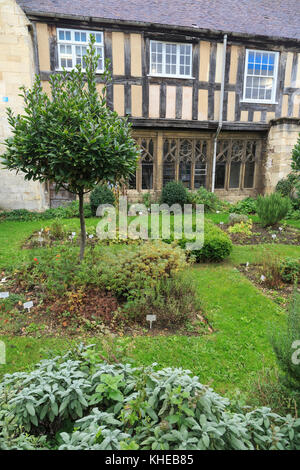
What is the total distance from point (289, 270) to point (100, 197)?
6.86 meters

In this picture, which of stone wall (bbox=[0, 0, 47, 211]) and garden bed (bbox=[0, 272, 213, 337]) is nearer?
garden bed (bbox=[0, 272, 213, 337])

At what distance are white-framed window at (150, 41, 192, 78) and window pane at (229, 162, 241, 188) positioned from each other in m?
4.23

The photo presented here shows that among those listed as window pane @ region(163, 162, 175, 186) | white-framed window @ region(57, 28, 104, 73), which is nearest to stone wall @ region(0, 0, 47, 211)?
white-framed window @ region(57, 28, 104, 73)

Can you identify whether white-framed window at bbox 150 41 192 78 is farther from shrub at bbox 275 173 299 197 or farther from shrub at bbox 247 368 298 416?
shrub at bbox 247 368 298 416

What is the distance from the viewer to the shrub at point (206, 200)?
38.0 feet

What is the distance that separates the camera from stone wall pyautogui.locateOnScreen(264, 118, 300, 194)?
1184cm

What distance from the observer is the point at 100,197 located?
10.5 m

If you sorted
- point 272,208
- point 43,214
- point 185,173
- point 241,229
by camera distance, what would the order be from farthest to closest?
1. point 185,173
2. point 43,214
3. point 272,208
4. point 241,229

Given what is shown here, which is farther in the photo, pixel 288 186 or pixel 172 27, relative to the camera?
pixel 288 186

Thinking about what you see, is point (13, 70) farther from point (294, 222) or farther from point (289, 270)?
point (294, 222)

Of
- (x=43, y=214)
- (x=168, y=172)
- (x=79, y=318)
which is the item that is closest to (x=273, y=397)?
(x=79, y=318)

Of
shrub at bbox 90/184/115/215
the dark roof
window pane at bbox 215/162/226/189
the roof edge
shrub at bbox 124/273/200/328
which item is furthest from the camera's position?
window pane at bbox 215/162/226/189

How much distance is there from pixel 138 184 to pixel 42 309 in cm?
869

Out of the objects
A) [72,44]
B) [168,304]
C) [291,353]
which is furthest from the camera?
[72,44]
